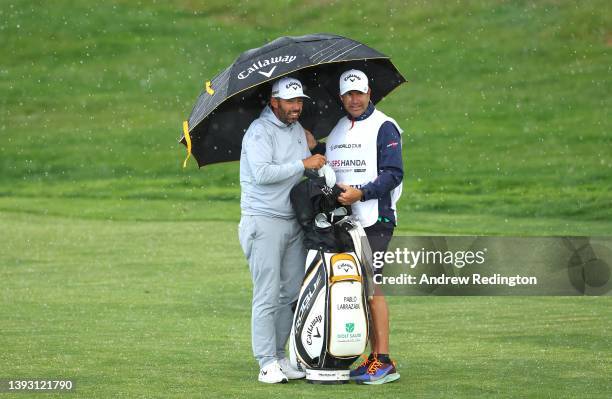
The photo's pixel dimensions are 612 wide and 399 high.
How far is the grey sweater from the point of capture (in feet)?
26.8

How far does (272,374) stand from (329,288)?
25.5 inches

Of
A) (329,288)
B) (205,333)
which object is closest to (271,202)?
(329,288)

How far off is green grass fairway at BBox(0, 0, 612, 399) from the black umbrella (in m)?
1.50

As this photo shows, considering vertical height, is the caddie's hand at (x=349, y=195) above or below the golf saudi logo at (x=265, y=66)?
below

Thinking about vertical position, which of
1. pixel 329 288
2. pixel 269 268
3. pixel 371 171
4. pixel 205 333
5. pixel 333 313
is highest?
pixel 371 171

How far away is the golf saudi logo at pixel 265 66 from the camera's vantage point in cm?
818

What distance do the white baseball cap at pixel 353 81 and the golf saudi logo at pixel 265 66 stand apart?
355 millimetres

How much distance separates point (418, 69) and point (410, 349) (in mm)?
29223

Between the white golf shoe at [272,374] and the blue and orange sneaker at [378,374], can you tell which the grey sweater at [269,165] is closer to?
the white golf shoe at [272,374]

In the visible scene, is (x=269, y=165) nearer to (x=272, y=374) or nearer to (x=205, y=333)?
(x=272, y=374)

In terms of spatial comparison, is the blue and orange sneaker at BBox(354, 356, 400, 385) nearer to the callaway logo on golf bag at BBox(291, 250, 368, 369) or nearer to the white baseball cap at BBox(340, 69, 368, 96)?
the callaway logo on golf bag at BBox(291, 250, 368, 369)

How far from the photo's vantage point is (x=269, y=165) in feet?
26.8

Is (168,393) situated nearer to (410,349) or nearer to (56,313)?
(410,349)

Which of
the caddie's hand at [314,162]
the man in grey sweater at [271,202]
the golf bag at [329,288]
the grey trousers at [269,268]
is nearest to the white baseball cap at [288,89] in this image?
the man in grey sweater at [271,202]
